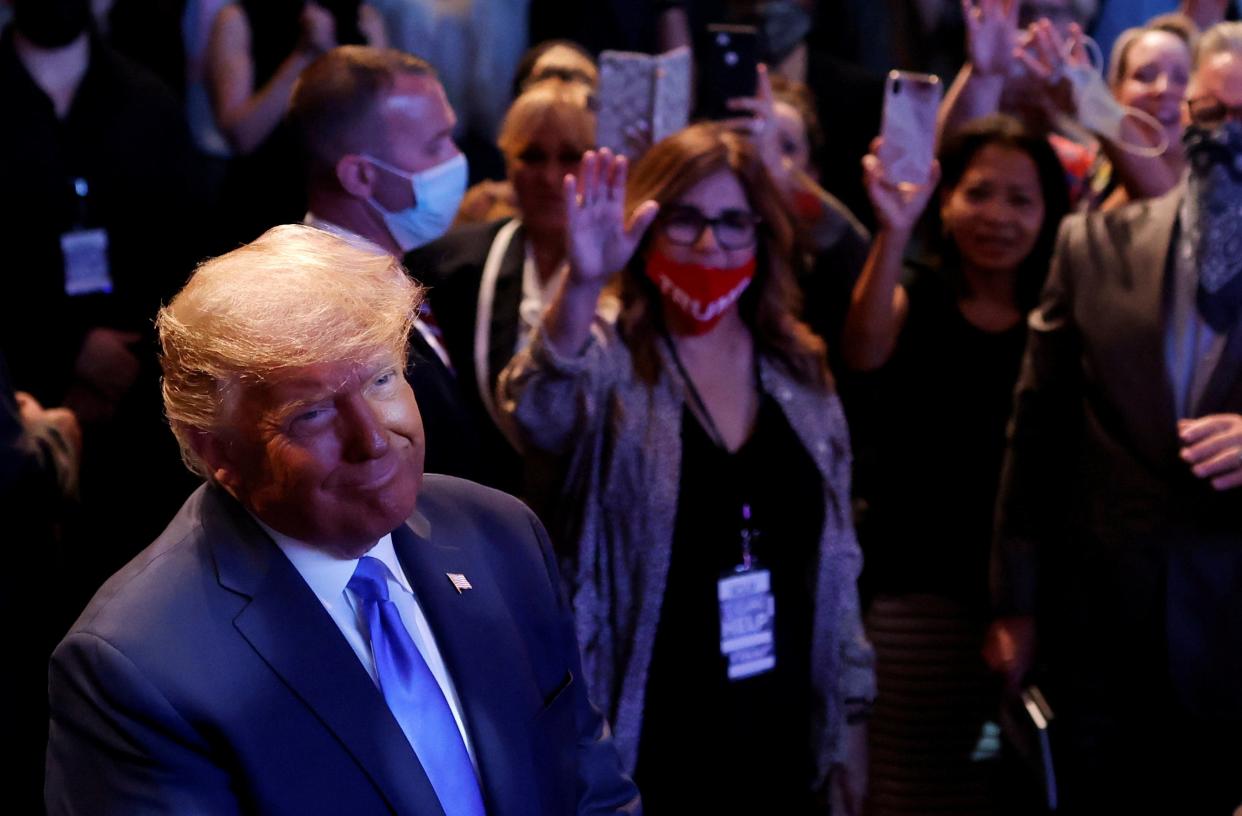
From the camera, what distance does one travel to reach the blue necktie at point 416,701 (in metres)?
1.57

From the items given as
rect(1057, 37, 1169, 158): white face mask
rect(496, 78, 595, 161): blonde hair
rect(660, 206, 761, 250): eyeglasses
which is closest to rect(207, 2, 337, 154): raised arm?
rect(496, 78, 595, 161): blonde hair

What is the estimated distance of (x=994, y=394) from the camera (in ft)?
11.3

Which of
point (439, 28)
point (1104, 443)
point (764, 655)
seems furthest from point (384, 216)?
point (439, 28)

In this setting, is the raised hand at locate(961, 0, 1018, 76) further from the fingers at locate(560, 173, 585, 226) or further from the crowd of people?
the fingers at locate(560, 173, 585, 226)

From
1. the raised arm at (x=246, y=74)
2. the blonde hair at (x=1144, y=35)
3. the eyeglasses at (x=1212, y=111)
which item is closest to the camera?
the eyeglasses at (x=1212, y=111)

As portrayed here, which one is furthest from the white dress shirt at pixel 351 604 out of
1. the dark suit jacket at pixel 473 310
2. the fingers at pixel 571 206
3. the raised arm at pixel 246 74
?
the raised arm at pixel 246 74

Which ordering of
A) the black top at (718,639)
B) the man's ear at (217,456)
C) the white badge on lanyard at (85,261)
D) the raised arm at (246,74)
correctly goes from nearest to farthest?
the man's ear at (217,456)
the black top at (718,639)
the white badge on lanyard at (85,261)
the raised arm at (246,74)

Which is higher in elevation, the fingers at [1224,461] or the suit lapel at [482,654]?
the suit lapel at [482,654]

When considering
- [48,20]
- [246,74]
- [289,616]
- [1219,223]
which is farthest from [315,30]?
[289,616]

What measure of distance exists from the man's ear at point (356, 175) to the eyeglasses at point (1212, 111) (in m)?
1.69

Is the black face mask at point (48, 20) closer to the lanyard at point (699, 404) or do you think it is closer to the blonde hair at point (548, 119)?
the blonde hair at point (548, 119)

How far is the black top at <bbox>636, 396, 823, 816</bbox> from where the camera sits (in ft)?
8.64

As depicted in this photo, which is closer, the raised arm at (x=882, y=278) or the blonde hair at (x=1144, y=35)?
the raised arm at (x=882, y=278)

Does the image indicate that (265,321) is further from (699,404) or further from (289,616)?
(699,404)
